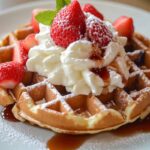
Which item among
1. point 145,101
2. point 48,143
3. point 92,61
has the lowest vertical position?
point 48,143

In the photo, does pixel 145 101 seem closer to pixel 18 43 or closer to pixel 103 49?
pixel 103 49

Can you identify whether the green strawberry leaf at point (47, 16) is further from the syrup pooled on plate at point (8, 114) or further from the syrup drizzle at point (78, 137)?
the syrup drizzle at point (78, 137)

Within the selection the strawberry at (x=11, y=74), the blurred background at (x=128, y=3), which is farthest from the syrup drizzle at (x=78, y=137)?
the blurred background at (x=128, y=3)

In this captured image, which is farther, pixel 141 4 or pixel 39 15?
pixel 141 4

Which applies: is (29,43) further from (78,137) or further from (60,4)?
(78,137)

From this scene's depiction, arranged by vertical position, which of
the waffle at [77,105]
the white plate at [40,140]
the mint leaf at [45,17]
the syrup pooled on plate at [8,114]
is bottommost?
the white plate at [40,140]

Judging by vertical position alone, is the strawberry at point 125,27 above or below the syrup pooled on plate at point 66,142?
above

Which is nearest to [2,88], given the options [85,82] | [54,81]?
[54,81]

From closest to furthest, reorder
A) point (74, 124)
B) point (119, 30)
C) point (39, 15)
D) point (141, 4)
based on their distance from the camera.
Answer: point (74, 124)
point (39, 15)
point (119, 30)
point (141, 4)
